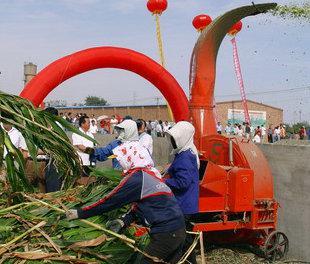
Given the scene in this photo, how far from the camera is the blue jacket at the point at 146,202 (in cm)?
379

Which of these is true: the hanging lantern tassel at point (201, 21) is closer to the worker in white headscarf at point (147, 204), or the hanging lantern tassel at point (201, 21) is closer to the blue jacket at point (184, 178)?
the blue jacket at point (184, 178)

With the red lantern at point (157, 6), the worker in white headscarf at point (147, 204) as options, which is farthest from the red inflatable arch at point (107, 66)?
the worker in white headscarf at point (147, 204)

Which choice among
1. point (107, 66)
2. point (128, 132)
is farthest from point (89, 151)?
point (107, 66)

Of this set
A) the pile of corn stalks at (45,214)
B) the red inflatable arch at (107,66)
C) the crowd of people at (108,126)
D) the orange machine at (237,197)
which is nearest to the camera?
the pile of corn stalks at (45,214)

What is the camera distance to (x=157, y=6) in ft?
42.0

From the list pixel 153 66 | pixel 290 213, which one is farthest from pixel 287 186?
pixel 153 66

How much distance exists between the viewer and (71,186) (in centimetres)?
512

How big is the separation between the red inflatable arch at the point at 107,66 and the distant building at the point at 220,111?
2445 cm

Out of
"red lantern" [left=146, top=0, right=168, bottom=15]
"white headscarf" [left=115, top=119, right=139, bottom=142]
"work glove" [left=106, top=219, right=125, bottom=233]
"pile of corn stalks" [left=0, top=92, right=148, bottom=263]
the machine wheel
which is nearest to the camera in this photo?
"pile of corn stalks" [left=0, top=92, right=148, bottom=263]

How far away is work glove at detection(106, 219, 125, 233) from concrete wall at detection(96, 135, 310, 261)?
3.45 meters

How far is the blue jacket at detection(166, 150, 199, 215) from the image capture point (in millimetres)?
5086

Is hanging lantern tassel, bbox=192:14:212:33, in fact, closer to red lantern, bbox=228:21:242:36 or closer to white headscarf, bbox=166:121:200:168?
red lantern, bbox=228:21:242:36

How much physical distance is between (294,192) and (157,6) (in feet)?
24.4

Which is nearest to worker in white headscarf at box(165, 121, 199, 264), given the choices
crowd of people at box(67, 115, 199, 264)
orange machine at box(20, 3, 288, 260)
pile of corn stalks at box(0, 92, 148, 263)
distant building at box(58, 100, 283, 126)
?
pile of corn stalks at box(0, 92, 148, 263)
